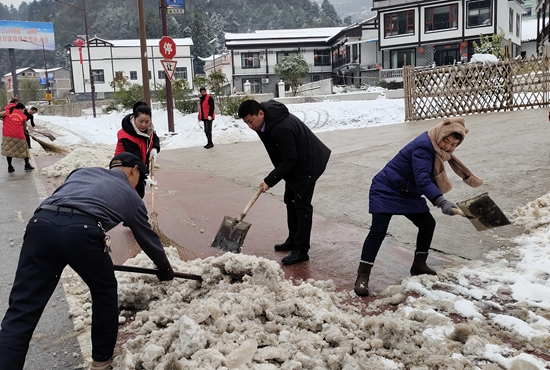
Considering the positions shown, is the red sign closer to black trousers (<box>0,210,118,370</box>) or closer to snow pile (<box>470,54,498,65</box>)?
snow pile (<box>470,54,498,65</box>)

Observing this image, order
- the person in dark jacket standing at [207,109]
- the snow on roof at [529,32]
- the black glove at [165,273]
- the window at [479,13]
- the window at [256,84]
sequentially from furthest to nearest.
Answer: the window at [256,84]
the snow on roof at [529,32]
the window at [479,13]
the person in dark jacket standing at [207,109]
the black glove at [165,273]

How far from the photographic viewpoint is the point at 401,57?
37500 mm

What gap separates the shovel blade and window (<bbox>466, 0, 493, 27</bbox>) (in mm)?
34308

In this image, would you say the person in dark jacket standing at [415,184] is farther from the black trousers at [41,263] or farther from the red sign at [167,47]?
the red sign at [167,47]

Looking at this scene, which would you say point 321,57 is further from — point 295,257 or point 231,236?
point 231,236

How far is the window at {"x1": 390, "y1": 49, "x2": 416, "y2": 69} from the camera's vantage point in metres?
37.0

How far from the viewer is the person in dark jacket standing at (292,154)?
14.2 ft

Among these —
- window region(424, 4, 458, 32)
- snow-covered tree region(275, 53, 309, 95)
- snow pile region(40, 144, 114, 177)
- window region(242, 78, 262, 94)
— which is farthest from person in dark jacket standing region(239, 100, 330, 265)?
window region(242, 78, 262, 94)

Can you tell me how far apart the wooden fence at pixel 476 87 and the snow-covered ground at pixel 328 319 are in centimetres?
1155

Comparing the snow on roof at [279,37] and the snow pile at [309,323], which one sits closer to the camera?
the snow pile at [309,323]

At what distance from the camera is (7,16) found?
141625 mm

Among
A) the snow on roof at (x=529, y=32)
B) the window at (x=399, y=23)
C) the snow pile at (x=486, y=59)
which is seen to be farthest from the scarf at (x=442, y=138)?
the snow on roof at (x=529, y=32)

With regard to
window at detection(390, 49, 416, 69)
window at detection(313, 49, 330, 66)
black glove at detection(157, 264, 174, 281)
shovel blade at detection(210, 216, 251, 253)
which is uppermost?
window at detection(313, 49, 330, 66)

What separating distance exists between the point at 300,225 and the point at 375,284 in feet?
3.02
